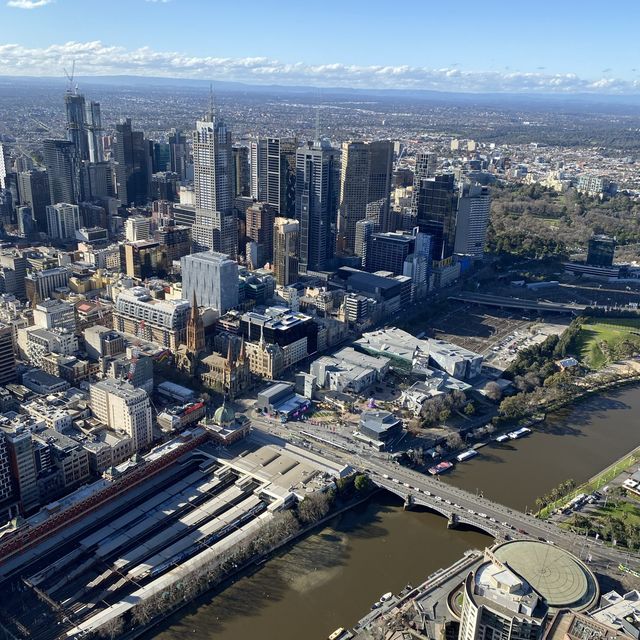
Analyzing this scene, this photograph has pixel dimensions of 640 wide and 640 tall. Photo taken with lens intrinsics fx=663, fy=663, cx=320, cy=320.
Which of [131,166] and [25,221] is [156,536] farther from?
[131,166]

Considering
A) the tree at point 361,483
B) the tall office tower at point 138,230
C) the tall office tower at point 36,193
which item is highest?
the tall office tower at point 36,193

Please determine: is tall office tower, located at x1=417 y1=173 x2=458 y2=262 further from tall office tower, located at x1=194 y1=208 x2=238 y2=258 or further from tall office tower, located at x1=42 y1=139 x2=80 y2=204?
tall office tower, located at x1=42 y1=139 x2=80 y2=204

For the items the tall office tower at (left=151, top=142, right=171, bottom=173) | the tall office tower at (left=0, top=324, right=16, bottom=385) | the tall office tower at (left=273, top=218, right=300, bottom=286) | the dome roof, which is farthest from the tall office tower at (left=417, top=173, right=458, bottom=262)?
the tall office tower at (left=151, top=142, right=171, bottom=173)

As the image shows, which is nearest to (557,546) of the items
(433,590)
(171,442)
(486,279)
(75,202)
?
(433,590)

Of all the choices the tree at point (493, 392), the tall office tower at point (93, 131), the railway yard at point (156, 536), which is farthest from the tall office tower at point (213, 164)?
the tall office tower at point (93, 131)

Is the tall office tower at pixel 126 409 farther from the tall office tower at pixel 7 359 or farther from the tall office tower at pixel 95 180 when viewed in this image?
the tall office tower at pixel 95 180

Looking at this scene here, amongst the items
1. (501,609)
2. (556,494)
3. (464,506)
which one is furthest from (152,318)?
(501,609)

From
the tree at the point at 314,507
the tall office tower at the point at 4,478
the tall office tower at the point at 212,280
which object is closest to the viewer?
the tall office tower at the point at 4,478

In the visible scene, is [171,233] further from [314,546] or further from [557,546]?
[557,546]
